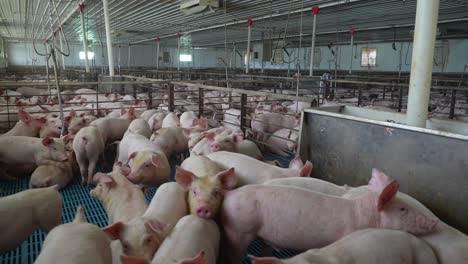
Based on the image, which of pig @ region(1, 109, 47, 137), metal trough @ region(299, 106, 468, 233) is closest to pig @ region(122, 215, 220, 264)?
metal trough @ region(299, 106, 468, 233)

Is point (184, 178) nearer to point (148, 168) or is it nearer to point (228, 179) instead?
point (228, 179)

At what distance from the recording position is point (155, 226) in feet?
6.46

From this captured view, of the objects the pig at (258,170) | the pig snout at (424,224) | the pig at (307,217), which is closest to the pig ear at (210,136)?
the pig at (258,170)

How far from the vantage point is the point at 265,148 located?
5.04 m

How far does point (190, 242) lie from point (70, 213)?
1.70m

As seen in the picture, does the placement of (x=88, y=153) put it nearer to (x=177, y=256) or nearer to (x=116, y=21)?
(x=177, y=256)

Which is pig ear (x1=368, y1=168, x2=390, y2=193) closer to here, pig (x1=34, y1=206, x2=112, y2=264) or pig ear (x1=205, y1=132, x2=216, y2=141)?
pig (x1=34, y1=206, x2=112, y2=264)

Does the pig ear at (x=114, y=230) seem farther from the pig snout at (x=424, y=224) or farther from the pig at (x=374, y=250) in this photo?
the pig snout at (x=424, y=224)

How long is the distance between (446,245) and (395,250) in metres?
0.34

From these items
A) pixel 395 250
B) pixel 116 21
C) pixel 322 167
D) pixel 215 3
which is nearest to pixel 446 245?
pixel 395 250

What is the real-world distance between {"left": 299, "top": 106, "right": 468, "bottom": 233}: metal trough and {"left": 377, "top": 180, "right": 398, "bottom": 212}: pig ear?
51 cm

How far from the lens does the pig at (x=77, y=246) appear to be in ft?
5.40

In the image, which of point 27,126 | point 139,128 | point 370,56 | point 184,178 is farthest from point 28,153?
point 370,56

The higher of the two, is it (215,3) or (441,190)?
(215,3)
